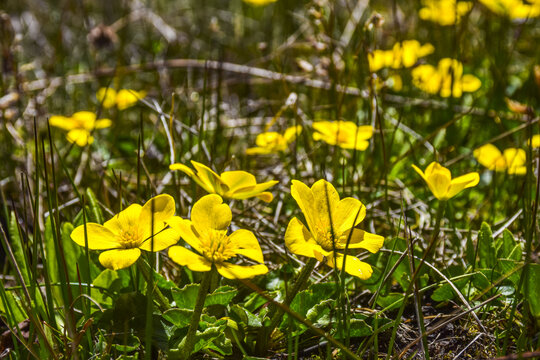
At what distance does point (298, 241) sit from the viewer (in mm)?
1247

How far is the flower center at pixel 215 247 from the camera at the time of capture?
1201 mm

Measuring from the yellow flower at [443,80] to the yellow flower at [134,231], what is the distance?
1917 mm

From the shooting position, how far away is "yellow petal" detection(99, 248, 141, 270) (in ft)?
3.88

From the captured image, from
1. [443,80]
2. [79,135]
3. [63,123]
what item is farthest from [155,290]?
[443,80]

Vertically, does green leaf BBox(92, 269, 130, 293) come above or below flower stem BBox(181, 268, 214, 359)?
below

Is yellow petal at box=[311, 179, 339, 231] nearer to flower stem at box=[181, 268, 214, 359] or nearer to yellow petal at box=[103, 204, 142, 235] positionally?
flower stem at box=[181, 268, 214, 359]

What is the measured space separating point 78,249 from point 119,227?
0.50 m

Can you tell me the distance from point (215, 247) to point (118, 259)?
0.21 meters

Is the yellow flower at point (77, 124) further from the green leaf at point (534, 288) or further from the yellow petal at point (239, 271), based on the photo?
the green leaf at point (534, 288)

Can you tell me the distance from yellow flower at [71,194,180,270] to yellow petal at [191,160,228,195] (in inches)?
3.5

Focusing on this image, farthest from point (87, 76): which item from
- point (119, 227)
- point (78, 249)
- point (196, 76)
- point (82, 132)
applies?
point (119, 227)

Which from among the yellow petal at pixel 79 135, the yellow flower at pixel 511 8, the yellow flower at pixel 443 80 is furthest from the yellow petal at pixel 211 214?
the yellow flower at pixel 511 8

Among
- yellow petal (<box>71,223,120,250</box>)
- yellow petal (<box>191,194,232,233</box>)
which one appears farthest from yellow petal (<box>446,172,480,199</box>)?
yellow petal (<box>71,223,120,250</box>)

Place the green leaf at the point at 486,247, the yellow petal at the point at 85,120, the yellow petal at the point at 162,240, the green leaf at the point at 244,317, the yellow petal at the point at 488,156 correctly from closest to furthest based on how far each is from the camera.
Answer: the yellow petal at the point at 162,240
the green leaf at the point at 244,317
the green leaf at the point at 486,247
the yellow petal at the point at 488,156
the yellow petal at the point at 85,120
